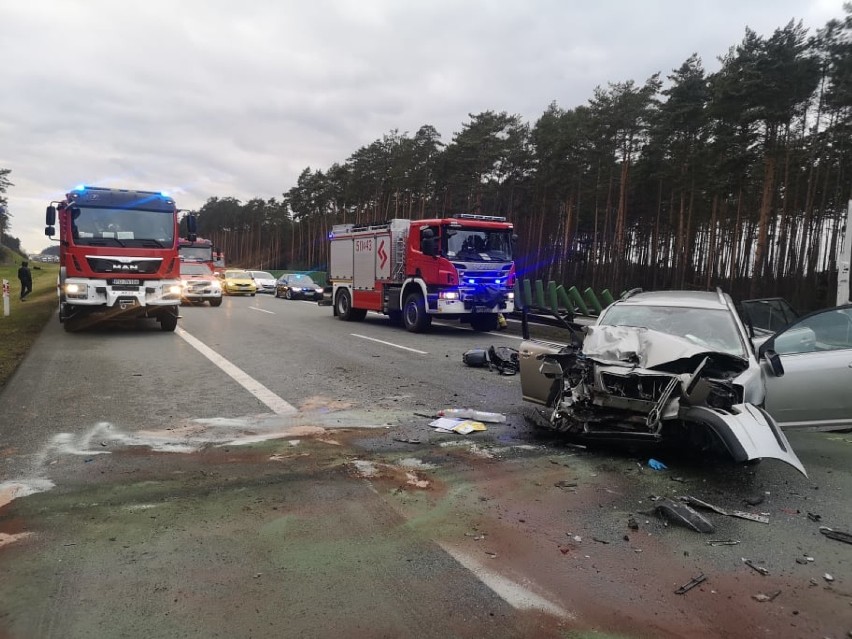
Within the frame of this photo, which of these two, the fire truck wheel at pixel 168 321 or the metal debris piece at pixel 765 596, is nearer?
the metal debris piece at pixel 765 596

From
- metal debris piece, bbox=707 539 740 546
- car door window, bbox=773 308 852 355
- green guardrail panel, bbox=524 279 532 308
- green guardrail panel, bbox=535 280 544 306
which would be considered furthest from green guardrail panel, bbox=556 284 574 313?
metal debris piece, bbox=707 539 740 546

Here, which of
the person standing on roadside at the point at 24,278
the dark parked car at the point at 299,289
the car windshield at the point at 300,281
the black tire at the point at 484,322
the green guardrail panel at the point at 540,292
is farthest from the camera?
the car windshield at the point at 300,281

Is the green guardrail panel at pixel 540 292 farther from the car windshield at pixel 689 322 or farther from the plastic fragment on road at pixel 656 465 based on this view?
the plastic fragment on road at pixel 656 465

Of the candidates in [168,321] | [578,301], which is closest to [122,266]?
[168,321]

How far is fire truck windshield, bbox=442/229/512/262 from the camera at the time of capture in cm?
1403

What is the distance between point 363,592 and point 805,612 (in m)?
2.13

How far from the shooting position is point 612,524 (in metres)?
3.74

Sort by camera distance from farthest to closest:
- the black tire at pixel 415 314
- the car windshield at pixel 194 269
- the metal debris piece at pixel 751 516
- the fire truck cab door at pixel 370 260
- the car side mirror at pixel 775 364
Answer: the car windshield at pixel 194 269
the fire truck cab door at pixel 370 260
the black tire at pixel 415 314
the car side mirror at pixel 775 364
the metal debris piece at pixel 751 516

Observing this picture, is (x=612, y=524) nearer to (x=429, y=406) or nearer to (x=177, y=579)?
(x=177, y=579)

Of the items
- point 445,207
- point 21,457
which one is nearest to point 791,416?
point 21,457

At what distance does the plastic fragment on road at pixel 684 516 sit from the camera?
3.68m

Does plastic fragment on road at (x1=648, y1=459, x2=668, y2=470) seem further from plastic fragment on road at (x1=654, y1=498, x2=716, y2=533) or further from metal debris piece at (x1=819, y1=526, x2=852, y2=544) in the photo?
metal debris piece at (x1=819, y1=526, x2=852, y2=544)

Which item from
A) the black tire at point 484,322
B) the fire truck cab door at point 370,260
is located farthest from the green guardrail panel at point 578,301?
the fire truck cab door at point 370,260

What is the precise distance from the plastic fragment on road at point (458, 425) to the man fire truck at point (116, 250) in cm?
925
